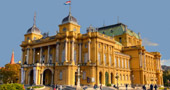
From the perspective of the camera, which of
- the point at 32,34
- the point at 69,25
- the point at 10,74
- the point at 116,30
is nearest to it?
the point at 69,25

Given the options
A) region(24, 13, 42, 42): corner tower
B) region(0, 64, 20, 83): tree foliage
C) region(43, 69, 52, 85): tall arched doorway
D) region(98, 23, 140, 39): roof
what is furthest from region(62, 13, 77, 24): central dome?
region(0, 64, 20, 83): tree foliage

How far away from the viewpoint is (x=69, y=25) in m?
57.4

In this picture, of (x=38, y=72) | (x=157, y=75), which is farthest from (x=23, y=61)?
(x=157, y=75)

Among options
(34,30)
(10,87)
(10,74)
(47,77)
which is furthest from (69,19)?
(10,74)

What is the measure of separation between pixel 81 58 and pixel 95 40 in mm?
6610

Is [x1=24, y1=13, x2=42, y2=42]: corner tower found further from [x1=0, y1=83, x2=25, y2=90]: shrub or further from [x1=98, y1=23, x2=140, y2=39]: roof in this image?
[x1=0, y1=83, x2=25, y2=90]: shrub

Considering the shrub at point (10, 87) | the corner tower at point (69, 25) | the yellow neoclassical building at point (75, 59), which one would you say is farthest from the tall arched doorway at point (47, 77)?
the shrub at point (10, 87)

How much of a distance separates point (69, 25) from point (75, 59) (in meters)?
9.94

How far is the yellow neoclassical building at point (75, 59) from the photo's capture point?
175 feet

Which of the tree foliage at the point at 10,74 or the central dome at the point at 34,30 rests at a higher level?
the central dome at the point at 34,30

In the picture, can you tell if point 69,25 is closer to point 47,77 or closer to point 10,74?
point 47,77

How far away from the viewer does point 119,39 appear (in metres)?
81.2

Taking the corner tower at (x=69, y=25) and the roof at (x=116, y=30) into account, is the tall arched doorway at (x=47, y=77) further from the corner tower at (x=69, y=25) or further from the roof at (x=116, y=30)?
the roof at (x=116, y=30)

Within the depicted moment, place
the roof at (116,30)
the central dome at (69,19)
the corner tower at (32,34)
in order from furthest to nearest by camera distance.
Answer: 1. the roof at (116,30)
2. the corner tower at (32,34)
3. the central dome at (69,19)
